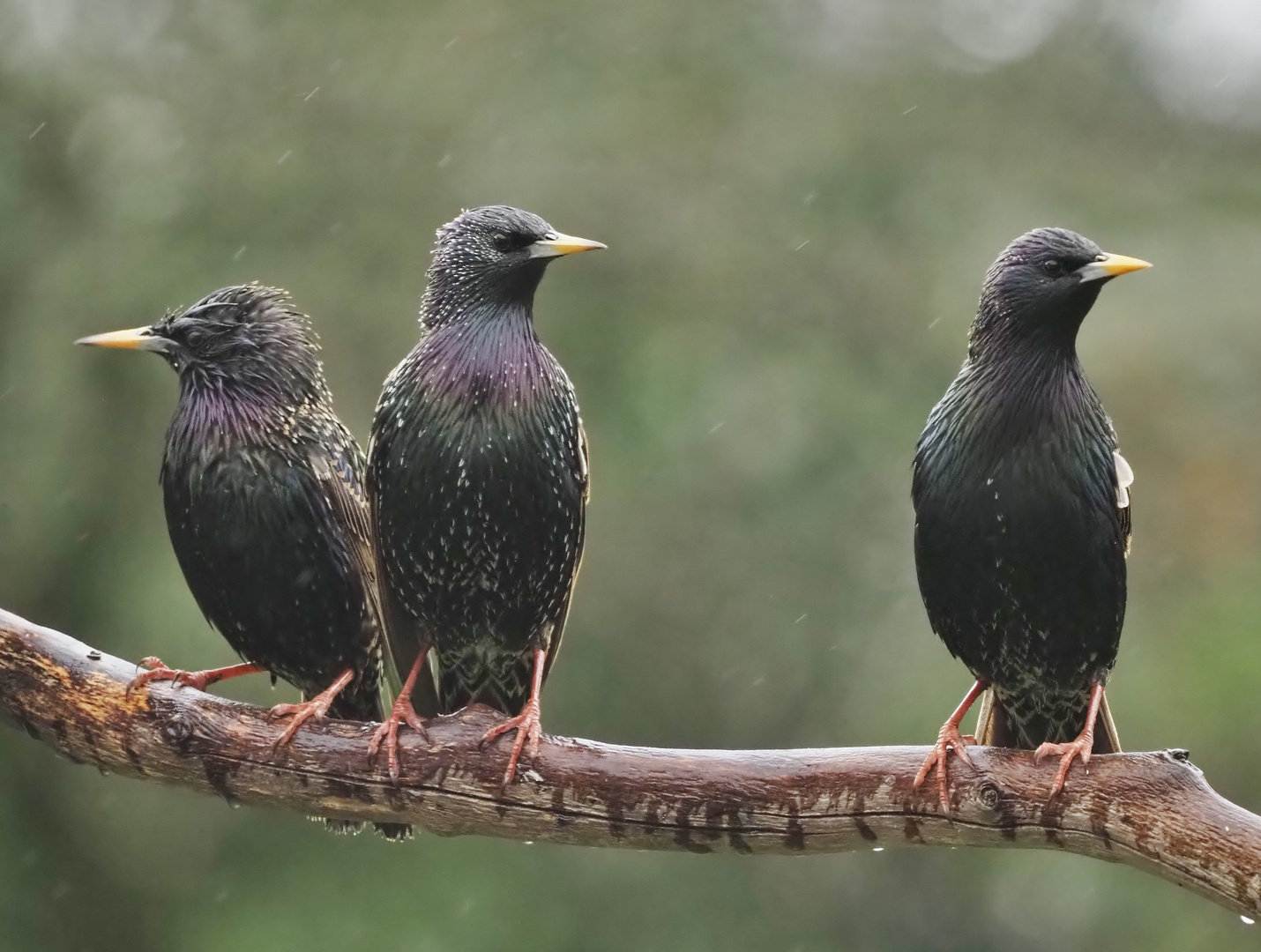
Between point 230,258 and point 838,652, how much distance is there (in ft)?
11.4

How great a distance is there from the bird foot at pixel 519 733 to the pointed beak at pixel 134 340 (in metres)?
1.35

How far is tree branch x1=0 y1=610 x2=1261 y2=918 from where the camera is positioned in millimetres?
3285

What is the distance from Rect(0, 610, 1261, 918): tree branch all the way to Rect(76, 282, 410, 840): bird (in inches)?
9.2

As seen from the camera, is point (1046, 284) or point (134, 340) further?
point (134, 340)

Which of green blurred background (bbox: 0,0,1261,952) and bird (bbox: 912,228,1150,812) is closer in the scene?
bird (bbox: 912,228,1150,812)

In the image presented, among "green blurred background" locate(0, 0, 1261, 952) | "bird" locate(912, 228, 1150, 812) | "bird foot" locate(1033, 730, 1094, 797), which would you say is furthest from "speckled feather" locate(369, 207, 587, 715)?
"green blurred background" locate(0, 0, 1261, 952)

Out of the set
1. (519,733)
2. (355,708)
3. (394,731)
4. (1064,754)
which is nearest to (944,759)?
(1064,754)

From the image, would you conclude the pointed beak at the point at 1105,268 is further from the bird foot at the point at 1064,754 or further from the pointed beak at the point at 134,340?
the pointed beak at the point at 134,340

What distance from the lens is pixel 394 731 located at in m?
Answer: 3.78

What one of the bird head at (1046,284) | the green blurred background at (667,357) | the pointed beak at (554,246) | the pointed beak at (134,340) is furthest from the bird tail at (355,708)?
the green blurred background at (667,357)

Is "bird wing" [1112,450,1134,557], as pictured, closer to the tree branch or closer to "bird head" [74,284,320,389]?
Answer: the tree branch

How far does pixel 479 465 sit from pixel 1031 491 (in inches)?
51.0

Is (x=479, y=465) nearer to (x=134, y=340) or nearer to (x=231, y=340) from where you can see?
(x=231, y=340)

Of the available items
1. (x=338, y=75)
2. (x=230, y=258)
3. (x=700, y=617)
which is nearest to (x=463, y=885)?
(x=700, y=617)
